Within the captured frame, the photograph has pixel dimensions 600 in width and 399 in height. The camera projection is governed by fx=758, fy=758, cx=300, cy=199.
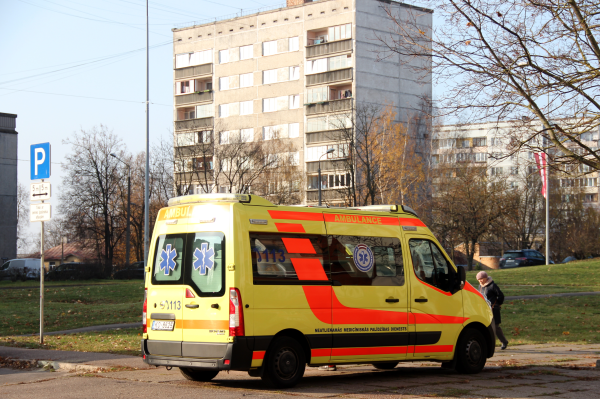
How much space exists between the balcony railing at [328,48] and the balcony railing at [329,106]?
4.69 metres

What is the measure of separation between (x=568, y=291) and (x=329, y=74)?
140 feet

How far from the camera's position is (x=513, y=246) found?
82.5 metres

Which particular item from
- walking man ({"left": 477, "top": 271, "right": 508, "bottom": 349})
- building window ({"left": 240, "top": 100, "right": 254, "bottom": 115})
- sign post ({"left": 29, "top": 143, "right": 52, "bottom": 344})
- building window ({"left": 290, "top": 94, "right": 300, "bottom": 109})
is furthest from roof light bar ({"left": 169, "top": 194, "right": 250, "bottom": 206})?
building window ({"left": 240, "top": 100, "right": 254, "bottom": 115})

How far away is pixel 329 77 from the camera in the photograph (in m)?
70.2

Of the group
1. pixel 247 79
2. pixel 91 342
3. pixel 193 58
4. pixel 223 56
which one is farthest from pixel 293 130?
pixel 91 342

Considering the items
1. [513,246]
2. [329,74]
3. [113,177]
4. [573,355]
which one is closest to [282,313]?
[573,355]

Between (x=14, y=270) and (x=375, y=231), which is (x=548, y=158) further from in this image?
(x=14, y=270)

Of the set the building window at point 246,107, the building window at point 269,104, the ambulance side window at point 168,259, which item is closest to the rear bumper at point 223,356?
the ambulance side window at point 168,259

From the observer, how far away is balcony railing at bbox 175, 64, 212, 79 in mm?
78688

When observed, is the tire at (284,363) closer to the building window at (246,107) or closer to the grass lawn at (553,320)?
the grass lawn at (553,320)

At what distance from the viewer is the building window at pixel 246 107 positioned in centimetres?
7576

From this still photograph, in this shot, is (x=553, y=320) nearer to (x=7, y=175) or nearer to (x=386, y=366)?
(x=386, y=366)

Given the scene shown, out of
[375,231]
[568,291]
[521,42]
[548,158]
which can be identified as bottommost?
[568,291]

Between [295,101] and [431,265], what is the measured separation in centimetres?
6242
